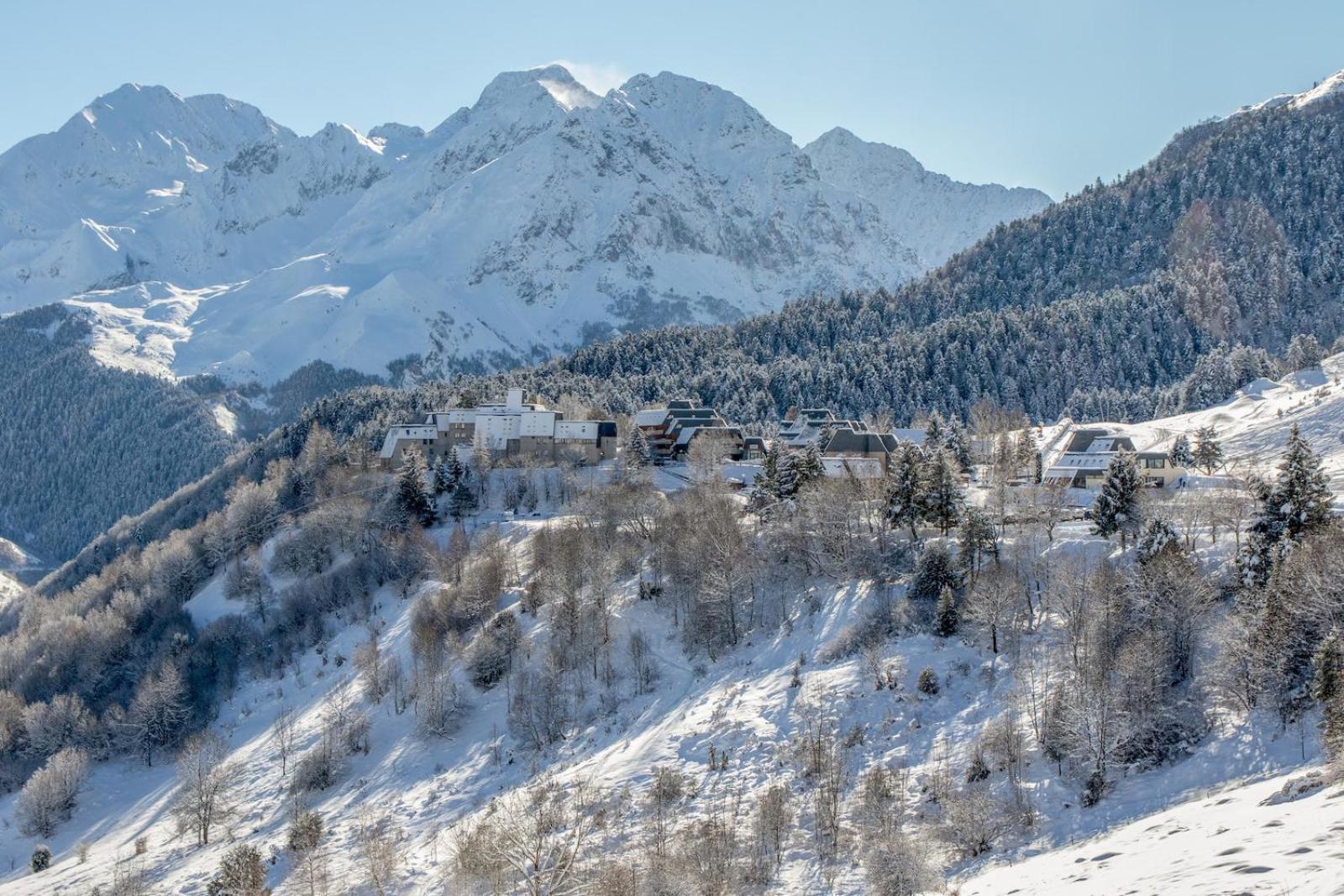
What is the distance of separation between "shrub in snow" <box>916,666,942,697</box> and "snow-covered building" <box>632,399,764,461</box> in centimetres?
5666

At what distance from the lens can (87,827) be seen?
214ft

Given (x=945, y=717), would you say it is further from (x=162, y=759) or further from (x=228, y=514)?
(x=228, y=514)

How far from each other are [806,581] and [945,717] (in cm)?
1825

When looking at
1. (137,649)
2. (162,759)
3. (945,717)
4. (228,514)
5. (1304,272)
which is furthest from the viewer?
(1304,272)

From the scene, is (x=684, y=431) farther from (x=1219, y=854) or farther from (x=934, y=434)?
(x=1219, y=854)

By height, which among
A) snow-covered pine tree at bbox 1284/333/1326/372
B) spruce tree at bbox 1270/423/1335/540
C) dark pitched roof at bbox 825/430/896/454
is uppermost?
snow-covered pine tree at bbox 1284/333/1326/372

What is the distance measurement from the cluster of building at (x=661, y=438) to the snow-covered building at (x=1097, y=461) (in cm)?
16

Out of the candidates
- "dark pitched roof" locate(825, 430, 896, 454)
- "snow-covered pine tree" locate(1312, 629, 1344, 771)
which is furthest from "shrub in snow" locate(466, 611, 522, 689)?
"snow-covered pine tree" locate(1312, 629, 1344, 771)

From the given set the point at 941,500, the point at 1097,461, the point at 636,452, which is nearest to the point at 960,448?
the point at 1097,461

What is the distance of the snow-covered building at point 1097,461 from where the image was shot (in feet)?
253

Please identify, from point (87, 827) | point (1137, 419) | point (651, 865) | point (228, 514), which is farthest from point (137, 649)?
point (1137, 419)

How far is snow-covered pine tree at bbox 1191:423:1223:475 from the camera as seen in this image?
3155 inches

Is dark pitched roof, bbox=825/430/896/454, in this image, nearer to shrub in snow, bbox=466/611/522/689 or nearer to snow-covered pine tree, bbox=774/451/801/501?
snow-covered pine tree, bbox=774/451/801/501

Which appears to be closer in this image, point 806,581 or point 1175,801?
point 1175,801
